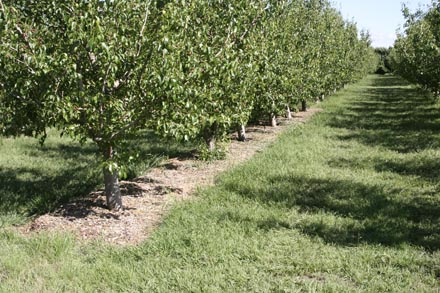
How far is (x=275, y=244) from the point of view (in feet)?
17.7

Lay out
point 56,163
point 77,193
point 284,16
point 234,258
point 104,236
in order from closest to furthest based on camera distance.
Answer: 1. point 234,258
2. point 104,236
3. point 77,193
4. point 56,163
5. point 284,16

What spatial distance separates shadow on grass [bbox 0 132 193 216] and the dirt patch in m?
0.45

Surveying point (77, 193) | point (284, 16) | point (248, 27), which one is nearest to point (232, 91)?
point (248, 27)

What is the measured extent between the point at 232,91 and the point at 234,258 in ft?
14.9

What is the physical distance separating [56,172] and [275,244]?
6188 mm

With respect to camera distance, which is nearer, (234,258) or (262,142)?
(234,258)

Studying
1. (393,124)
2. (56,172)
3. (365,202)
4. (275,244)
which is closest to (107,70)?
(275,244)

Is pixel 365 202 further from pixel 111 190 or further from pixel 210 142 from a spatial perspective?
pixel 210 142

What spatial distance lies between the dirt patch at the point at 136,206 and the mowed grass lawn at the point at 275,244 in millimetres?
305

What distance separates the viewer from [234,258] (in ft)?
16.5

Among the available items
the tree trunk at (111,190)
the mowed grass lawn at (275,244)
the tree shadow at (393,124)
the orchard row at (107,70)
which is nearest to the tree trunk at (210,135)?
the mowed grass lawn at (275,244)

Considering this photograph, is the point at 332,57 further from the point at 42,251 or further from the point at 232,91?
the point at 42,251

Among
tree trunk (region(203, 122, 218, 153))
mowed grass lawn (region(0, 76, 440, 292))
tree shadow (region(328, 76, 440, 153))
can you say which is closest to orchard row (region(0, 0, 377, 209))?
mowed grass lawn (region(0, 76, 440, 292))

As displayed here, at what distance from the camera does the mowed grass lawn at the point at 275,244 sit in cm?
454
